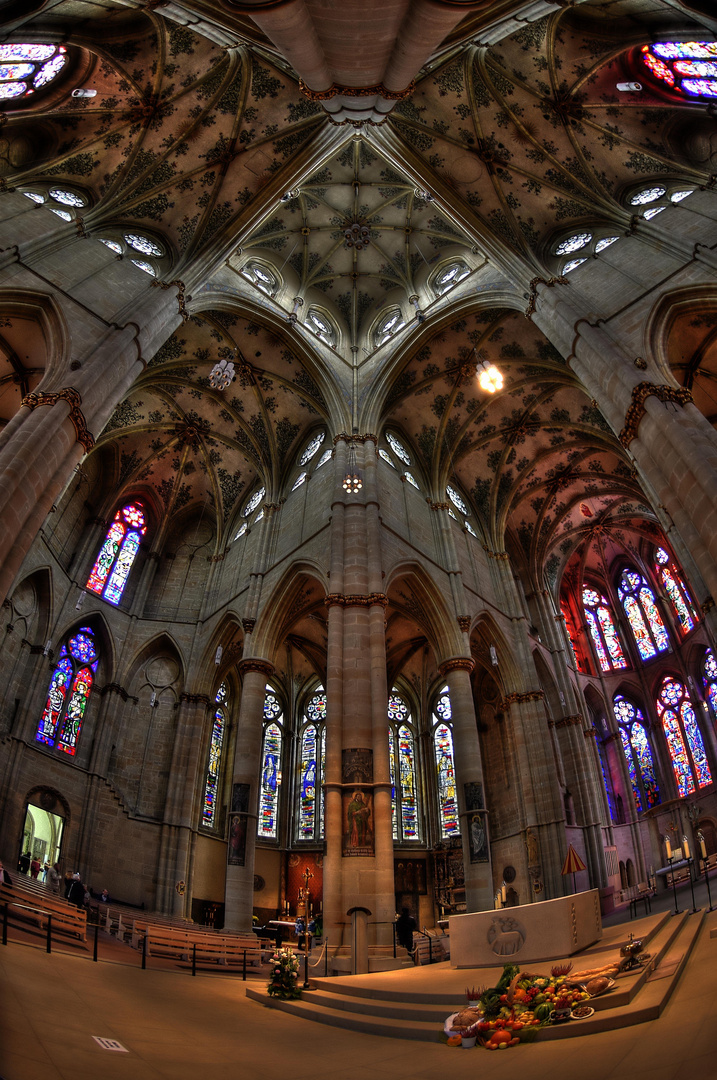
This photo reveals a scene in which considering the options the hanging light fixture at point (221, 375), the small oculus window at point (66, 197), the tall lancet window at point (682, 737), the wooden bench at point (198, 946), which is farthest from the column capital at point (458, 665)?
the small oculus window at point (66, 197)

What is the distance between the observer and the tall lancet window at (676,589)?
2589 centimetres

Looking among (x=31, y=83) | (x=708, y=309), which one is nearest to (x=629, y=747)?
(x=708, y=309)

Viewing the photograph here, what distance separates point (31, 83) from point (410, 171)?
10217 millimetres

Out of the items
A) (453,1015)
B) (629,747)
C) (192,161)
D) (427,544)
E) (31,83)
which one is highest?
(192,161)

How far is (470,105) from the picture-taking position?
17438mm

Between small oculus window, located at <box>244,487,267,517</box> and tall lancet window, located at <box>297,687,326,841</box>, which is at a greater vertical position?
small oculus window, located at <box>244,487,267,517</box>

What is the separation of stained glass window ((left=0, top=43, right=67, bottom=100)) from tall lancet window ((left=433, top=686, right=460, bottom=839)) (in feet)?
68.4

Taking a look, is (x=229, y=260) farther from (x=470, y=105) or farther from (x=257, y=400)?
(x=470, y=105)

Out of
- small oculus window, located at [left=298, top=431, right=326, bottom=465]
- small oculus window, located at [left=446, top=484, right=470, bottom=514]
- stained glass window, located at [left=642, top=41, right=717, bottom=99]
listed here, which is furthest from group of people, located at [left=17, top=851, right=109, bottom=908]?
stained glass window, located at [left=642, top=41, right=717, bottom=99]

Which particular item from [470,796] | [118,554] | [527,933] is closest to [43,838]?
[118,554]

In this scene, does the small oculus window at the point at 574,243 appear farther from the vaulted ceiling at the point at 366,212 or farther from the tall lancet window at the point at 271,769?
the tall lancet window at the point at 271,769

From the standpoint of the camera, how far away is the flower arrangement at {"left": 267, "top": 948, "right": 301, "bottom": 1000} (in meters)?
7.88

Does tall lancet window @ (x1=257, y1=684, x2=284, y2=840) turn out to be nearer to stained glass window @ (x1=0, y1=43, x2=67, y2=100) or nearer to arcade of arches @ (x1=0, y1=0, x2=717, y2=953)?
arcade of arches @ (x1=0, y1=0, x2=717, y2=953)

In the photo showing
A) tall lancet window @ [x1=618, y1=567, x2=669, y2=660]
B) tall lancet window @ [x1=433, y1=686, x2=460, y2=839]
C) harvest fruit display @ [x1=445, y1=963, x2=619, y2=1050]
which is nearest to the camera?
harvest fruit display @ [x1=445, y1=963, x2=619, y2=1050]
